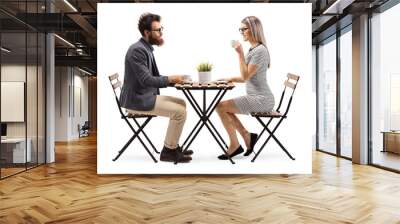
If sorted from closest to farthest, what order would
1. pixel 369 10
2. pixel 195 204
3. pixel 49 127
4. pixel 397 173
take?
pixel 195 204 < pixel 397 173 < pixel 369 10 < pixel 49 127

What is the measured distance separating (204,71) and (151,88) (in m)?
0.74

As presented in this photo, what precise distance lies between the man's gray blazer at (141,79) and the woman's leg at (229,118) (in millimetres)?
810

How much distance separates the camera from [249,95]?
18.2 ft

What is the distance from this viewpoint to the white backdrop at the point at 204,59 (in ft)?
18.5

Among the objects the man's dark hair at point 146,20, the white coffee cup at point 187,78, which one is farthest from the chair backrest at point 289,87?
the man's dark hair at point 146,20

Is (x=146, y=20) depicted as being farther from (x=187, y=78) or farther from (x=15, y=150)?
(x=15, y=150)

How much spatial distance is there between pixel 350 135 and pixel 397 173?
1.85 meters

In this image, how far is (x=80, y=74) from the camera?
671 inches

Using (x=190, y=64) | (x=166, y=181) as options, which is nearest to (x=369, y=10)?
(x=190, y=64)

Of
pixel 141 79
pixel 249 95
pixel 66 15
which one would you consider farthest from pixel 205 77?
pixel 66 15

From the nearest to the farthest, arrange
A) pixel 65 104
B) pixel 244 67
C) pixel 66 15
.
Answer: pixel 244 67 → pixel 66 15 → pixel 65 104

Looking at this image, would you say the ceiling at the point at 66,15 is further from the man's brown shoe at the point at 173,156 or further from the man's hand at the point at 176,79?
the man's brown shoe at the point at 173,156

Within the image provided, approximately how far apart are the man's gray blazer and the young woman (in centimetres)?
90

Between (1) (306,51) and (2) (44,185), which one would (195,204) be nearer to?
(2) (44,185)
